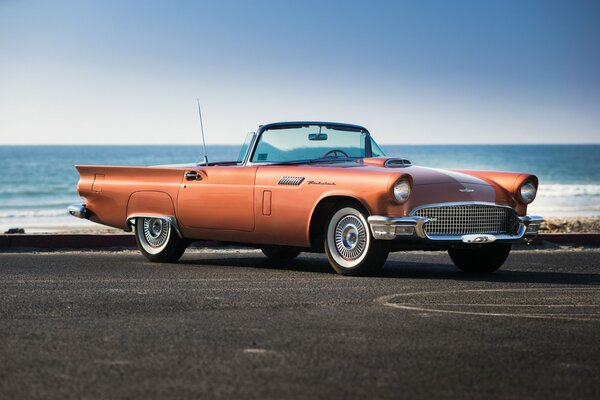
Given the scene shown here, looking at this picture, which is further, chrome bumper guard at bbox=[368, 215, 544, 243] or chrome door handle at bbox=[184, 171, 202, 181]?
chrome door handle at bbox=[184, 171, 202, 181]

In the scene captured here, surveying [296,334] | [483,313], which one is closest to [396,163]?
[483,313]

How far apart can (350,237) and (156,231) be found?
2.73 meters

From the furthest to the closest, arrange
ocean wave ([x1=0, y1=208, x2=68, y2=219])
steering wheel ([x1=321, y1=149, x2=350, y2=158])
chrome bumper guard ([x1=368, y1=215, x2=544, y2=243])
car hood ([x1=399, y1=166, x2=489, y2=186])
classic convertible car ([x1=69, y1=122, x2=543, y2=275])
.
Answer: ocean wave ([x1=0, y1=208, x2=68, y2=219]), steering wheel ([x1=321, y1=149, x2=350, y2=158]), car hood ([x1=399, y1=166, x2=489, y2=186]), classic convertible car ([x1=69, y1=122, x2=543, y2=275]), chrome bumper guard ([x1=368, y1=215, x2=544, y2=243])

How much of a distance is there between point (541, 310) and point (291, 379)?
9.53 ft

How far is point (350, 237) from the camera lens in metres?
9.50

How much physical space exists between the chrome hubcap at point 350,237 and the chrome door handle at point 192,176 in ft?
6.24

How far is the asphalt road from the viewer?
4.73m

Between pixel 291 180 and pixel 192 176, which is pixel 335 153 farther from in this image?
pixel 192 176

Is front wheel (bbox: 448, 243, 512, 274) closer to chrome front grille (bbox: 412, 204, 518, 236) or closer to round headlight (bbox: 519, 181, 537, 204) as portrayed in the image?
chrome front grille (bbox: 412, 204, 518, 236)

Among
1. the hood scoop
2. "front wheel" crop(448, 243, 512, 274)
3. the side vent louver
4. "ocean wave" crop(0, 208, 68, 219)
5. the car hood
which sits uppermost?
the hood scoop

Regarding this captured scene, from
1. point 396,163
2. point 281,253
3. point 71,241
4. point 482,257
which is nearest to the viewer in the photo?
point 396,163

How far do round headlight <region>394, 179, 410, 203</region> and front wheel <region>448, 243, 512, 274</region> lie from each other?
1.23 meters

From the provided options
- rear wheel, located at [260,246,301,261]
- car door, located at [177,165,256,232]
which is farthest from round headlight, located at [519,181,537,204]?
rear wheel, located at [260,246,301,261]

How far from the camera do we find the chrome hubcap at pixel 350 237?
9430 mm
